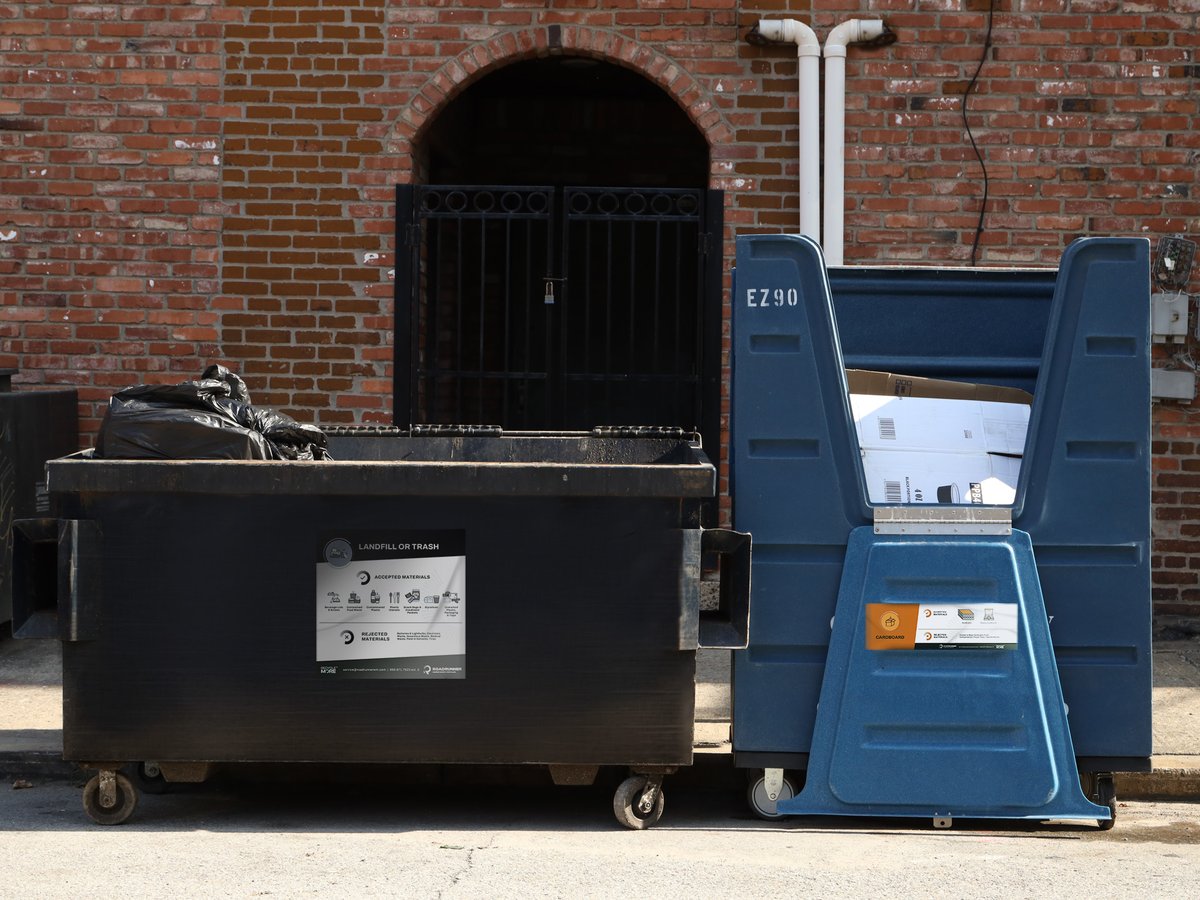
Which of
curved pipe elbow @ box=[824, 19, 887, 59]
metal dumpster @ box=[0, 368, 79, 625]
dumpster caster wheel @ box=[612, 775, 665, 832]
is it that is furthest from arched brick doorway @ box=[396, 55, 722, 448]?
dumpster caster wheel @ box=[612, 775, 665, 832]

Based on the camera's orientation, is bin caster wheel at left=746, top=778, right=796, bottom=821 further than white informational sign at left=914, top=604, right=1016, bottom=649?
Yes

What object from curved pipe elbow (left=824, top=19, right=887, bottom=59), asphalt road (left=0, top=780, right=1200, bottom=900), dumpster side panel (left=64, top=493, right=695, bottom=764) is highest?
curved pipe elbow (left=824, top=19, right=887, bottom=59)

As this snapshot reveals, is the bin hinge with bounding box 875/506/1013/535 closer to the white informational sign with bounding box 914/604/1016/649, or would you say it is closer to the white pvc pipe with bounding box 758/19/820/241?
the white informational sign with bounding box 914/604/1016/649

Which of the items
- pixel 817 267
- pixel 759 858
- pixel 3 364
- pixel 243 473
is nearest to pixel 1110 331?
pixel 817 267

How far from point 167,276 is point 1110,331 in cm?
480

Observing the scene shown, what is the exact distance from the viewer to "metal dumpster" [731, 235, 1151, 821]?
4359 millimetres

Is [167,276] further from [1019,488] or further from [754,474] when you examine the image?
[1019,488]

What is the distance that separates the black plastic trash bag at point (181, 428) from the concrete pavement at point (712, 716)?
1369 mm

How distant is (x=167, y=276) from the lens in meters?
7.26

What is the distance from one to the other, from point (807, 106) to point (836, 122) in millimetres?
164

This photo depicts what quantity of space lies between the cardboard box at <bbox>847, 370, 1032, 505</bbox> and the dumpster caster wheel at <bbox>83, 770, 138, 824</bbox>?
2.51 meters

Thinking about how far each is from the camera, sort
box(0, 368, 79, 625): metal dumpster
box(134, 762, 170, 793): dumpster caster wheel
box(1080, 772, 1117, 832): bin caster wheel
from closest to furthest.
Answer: box(1080, 772, 1117, 832): bin caster wheel → box(134, 762, 170, 793): dumpster caster wheel → box(0, 368, 79, 625): metal dumpster

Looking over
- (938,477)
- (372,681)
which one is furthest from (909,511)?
(372,681)

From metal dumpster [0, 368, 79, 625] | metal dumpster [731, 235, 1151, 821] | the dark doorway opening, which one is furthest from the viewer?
the dark doorway opening
